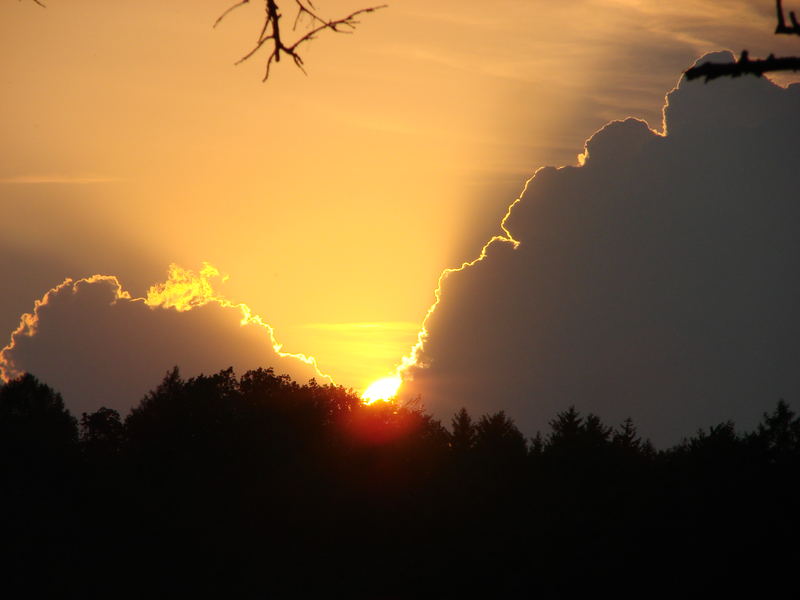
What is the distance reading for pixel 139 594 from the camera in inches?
1831

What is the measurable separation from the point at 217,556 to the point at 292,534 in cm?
Answer: 400

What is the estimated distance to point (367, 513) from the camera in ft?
176

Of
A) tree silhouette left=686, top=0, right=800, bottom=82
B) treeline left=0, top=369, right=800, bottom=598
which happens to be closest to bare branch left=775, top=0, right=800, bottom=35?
tree silhouette left=686, top=0, right=800, bottom=82

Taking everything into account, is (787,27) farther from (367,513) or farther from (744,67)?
(367,513)

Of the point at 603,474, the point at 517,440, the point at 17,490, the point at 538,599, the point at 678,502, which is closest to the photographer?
the point at 538,599

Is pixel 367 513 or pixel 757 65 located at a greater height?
pixel 367 513

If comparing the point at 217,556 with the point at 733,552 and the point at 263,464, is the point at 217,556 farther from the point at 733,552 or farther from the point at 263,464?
the point at 733,552

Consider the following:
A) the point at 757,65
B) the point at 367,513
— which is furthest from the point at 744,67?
the point at 367,513

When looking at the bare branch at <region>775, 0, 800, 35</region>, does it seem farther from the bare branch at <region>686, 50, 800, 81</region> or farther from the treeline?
the treeline

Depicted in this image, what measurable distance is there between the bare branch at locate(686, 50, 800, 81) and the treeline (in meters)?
41.0

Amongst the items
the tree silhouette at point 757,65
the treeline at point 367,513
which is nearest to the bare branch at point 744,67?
the tree silhouette at point 757,65

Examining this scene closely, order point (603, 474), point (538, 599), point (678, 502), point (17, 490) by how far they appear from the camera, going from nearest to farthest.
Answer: point (538, 599)
point (678, 502)
point (17, 490)
point (603, 474)

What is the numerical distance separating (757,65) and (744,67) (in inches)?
2.6

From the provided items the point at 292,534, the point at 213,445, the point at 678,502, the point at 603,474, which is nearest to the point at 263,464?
the point at 213,445
